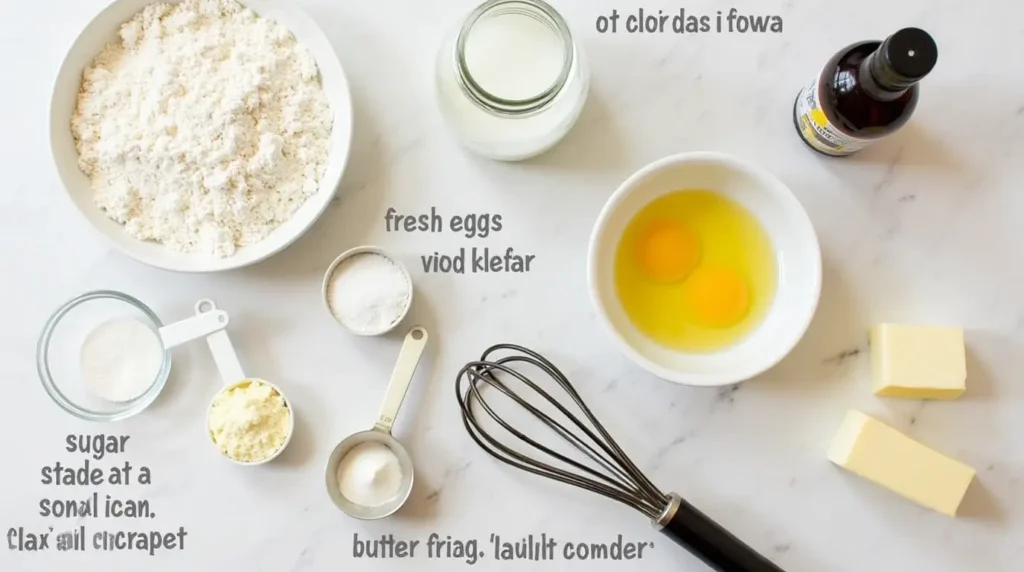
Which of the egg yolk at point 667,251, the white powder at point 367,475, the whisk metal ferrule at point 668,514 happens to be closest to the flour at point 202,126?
the white powder at point 367,475

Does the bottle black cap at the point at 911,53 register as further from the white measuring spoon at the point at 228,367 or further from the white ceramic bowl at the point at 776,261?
the white measuring spoon at the point at 228,367

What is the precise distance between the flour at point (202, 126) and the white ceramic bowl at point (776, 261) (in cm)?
33

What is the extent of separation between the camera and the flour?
2.72 feet

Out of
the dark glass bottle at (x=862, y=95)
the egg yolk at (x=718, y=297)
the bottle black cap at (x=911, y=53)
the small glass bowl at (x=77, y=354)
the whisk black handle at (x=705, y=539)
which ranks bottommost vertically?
the small glass bowl at (x=77, y=354)

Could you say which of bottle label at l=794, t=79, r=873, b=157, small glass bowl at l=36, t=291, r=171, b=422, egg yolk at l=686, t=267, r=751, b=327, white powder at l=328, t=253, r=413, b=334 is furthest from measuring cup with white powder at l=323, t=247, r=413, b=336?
bottle label at l=794, t=79, r=873, b=157

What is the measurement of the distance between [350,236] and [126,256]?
25 cm

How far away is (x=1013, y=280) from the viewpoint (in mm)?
904

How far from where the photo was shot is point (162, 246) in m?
0.86

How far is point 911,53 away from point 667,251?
31 cm

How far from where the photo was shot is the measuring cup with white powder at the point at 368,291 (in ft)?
2.85

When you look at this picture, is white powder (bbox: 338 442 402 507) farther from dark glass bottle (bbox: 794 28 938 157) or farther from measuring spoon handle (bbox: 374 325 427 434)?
dark glass bottle (bbox: 794 28 938 157)

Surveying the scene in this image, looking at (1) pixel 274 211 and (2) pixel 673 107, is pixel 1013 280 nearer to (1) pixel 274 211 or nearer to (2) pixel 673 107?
(2) pixel 673 107

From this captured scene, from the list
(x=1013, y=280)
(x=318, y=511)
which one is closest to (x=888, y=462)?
(x=1013, y=280)

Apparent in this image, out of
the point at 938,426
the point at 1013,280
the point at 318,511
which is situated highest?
the point at 1013,280
